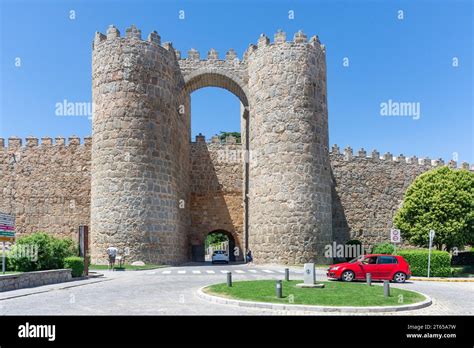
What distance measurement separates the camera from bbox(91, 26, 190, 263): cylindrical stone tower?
30188 millimetres

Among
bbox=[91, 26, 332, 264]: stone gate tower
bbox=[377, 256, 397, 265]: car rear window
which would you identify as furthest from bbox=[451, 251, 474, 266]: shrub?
bbox=[377, 256, 397, 265]: car rear window

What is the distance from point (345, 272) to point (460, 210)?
551 inches

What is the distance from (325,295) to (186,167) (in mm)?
26888

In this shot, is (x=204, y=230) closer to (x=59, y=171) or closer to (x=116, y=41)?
(x=59, y=171)

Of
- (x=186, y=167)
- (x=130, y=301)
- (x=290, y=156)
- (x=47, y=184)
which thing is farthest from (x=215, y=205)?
(x=130, y=301)

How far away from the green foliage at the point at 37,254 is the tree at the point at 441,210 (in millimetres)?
21990

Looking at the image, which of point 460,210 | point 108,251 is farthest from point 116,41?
point 460,210

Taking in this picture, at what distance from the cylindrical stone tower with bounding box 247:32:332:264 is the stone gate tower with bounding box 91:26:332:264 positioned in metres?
0.07

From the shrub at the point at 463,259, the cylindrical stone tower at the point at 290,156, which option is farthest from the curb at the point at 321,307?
the shrub at the point at 463,259

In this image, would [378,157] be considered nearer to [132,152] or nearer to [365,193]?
[365,193]

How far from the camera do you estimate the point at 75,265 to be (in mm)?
20844

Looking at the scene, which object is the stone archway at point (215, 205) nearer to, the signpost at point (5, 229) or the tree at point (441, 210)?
the tree at point (441, 210)

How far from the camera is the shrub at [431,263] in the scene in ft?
82.0

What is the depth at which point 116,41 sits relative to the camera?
31484 millimetres
